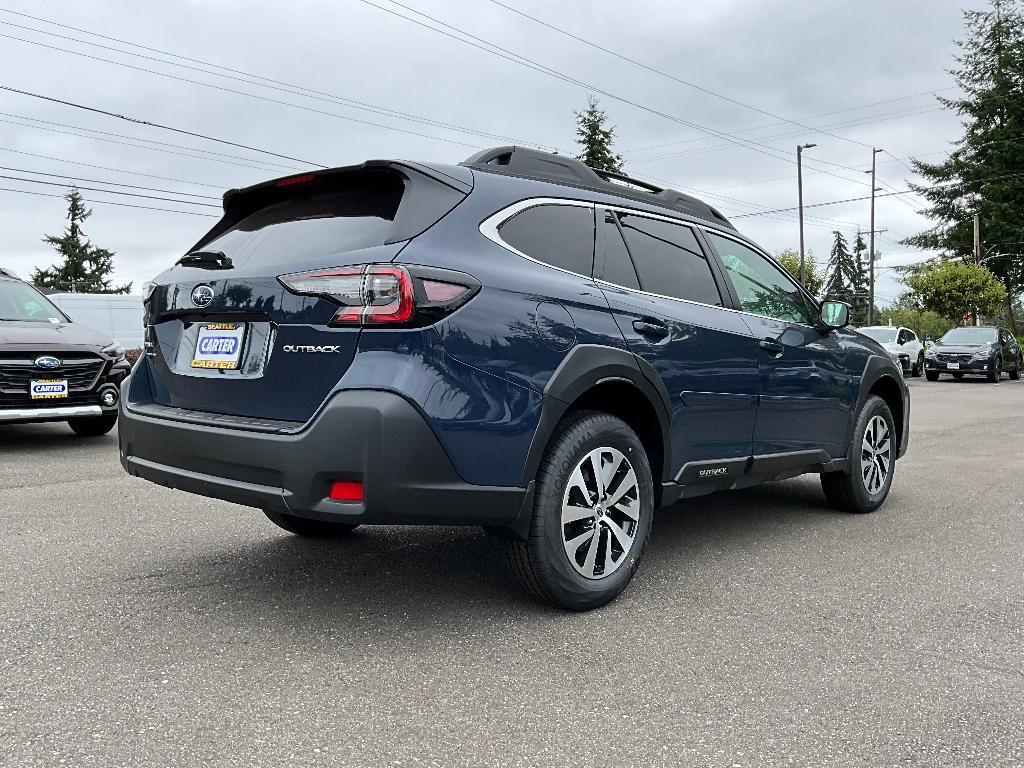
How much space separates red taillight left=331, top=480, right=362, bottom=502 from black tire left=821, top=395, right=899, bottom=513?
349 centimetres

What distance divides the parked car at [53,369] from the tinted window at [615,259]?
5.66 meters

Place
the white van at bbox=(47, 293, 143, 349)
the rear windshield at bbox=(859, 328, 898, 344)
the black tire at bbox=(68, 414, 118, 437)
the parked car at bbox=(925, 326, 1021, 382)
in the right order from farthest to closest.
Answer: the rear windshield at bbox=(859, 328, 898, 344) < the white van at bbox=(47, 293, 143, 349) < the parked car at bbox=(925, 326, 1021, 382) < the black tire at bbox=(68, 414, 118, 437)

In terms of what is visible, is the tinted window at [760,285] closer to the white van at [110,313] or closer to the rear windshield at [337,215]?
the rear windshield at [337,215]

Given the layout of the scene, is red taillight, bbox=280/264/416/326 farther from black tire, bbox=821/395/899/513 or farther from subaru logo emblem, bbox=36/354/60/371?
subaru logo emblem, bbox=36/354/60/371

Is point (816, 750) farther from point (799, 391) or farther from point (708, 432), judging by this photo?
point (799, 391)

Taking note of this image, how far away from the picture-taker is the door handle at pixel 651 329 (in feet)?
12.6

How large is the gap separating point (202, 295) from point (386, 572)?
1.48m

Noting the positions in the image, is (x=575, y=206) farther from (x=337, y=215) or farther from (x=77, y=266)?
(x=77, y=266)

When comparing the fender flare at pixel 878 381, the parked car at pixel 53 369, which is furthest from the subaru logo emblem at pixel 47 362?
the fender flare at pixel 878 381

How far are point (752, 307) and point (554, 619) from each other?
2.12 metres

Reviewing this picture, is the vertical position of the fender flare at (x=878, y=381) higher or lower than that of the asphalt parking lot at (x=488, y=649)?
higher

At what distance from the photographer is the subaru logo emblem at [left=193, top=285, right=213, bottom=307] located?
3.51 metres

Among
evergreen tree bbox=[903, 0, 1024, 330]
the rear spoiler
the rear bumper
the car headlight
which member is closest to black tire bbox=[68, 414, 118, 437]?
the car headlight

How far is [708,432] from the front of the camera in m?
4.23
